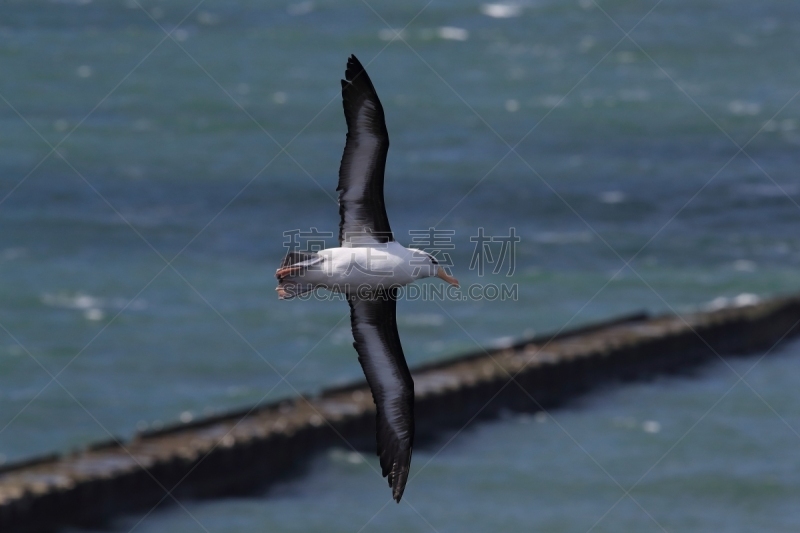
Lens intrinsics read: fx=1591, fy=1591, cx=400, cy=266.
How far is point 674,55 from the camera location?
134 m

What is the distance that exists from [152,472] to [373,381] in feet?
52.2

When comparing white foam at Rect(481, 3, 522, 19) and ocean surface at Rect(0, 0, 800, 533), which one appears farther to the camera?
white foam at Rect(481, 3, 522, 19)

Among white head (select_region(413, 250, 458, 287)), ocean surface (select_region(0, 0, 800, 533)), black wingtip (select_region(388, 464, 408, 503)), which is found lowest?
ocean surface (select_region(0, 0, 800, 533))

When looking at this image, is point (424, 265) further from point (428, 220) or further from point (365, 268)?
point (428, 220)

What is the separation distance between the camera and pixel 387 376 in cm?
2247

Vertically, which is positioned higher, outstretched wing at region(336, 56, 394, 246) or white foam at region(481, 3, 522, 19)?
outstretched wing at region(336, 56, 394, 246)

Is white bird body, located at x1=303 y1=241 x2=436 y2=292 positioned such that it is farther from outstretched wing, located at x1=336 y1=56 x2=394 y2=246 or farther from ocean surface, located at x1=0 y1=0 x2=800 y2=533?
ocean surface, located at x1=0 y1=0 x2=800 y2=533

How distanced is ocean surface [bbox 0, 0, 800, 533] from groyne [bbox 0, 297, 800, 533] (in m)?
0.85

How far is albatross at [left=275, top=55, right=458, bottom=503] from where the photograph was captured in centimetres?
1984

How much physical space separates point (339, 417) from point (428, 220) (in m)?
39.0

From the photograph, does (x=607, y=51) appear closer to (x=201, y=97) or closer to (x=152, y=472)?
(x=201, y=97)

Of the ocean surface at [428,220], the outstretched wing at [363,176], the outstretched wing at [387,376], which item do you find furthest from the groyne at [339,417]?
the outstretched wing at [363,176]

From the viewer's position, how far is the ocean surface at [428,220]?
4875 cm

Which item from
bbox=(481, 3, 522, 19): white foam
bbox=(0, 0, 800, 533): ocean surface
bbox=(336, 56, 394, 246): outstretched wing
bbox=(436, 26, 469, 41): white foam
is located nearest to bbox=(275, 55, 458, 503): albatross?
bbox=(336, 56, 394, 246): outstretched wing
